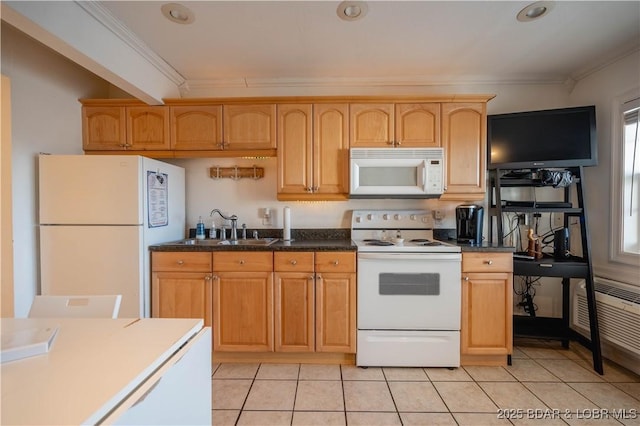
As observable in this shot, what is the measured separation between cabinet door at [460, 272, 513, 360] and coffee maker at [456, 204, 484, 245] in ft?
1.16

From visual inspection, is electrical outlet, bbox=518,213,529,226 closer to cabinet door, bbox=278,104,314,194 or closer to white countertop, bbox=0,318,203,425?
cabinet door, bbox=278,104,314,194

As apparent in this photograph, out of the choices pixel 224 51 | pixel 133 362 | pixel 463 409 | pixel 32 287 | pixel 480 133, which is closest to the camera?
pixel 133 362

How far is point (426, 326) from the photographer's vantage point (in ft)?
6.99

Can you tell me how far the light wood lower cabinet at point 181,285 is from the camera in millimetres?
2189

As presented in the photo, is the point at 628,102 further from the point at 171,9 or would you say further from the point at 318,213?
the point at 171,9

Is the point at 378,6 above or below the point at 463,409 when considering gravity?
above

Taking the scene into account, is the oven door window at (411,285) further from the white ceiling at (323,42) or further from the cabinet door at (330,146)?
the white ceiling at (323,42)

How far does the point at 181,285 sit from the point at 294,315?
3.10ft

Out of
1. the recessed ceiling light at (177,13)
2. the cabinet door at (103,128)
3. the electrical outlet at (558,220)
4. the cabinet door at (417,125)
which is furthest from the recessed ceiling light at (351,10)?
the electrical outlet at (558,220)

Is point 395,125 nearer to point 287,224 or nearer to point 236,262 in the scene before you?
point 287,224

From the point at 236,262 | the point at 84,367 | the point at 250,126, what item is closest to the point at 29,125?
the point at 250,126

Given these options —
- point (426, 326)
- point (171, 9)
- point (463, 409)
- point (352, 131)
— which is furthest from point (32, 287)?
point (463, 409)

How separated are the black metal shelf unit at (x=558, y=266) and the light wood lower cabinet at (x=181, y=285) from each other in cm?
250

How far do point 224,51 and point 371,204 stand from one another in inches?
73.9
